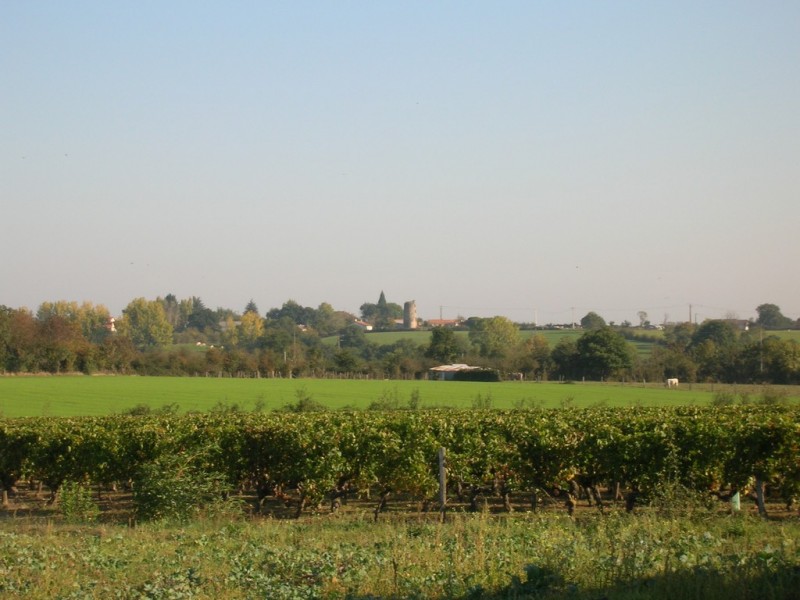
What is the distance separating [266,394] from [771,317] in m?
142

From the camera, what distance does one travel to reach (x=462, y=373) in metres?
91.5

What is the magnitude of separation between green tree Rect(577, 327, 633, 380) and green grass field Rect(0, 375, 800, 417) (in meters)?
5.59

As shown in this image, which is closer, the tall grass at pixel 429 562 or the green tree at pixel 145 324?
the tall grass at pixel 429 562

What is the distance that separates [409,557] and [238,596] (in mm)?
2299

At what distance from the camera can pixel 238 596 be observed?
30.2 feet

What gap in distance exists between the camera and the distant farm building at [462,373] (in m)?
89.6

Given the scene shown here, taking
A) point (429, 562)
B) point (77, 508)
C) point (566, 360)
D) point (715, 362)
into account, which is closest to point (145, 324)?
point (566, 360)

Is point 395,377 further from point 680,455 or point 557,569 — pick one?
point 557,569

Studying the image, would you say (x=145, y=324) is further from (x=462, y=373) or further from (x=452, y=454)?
(x=452, y=454)

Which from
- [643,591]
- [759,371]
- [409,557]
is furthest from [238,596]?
[759,371]

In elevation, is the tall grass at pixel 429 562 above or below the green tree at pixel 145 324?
below

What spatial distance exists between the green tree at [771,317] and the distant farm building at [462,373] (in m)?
97.3

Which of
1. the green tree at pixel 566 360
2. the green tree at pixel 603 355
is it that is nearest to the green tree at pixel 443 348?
the green tree at pixel 566 360

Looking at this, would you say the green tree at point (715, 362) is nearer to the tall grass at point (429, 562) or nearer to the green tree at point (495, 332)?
the green tree at point (495, 332)
